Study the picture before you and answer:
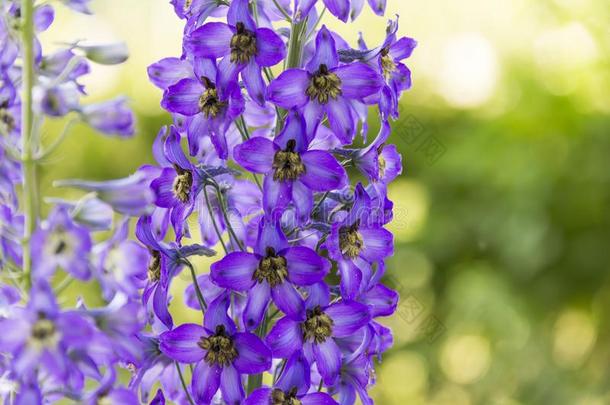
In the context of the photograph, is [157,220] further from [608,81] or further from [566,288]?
[608,81]

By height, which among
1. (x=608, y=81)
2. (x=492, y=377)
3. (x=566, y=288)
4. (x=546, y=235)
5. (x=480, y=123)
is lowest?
(x=492, y=377)

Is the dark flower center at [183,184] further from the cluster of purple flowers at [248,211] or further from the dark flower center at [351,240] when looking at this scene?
the dark flower center at [351,240]

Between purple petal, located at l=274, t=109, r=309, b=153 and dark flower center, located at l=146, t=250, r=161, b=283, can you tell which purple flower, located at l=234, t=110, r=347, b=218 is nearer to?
purple petal, located at l=274, t=109, r=309, b=153

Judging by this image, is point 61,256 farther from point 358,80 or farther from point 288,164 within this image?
point 358,80

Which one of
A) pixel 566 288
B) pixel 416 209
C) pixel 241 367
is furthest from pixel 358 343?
pixel 566 288

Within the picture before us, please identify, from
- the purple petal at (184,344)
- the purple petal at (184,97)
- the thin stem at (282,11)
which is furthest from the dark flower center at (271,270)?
the thin stem at (282,11)

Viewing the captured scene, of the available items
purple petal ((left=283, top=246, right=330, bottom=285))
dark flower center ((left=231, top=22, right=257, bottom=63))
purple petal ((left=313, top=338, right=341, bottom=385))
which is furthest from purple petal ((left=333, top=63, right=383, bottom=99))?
purple petal ((left=313, top=338, right=341, bottom=385))

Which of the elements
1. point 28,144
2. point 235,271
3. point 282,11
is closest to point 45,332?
point 28,144
